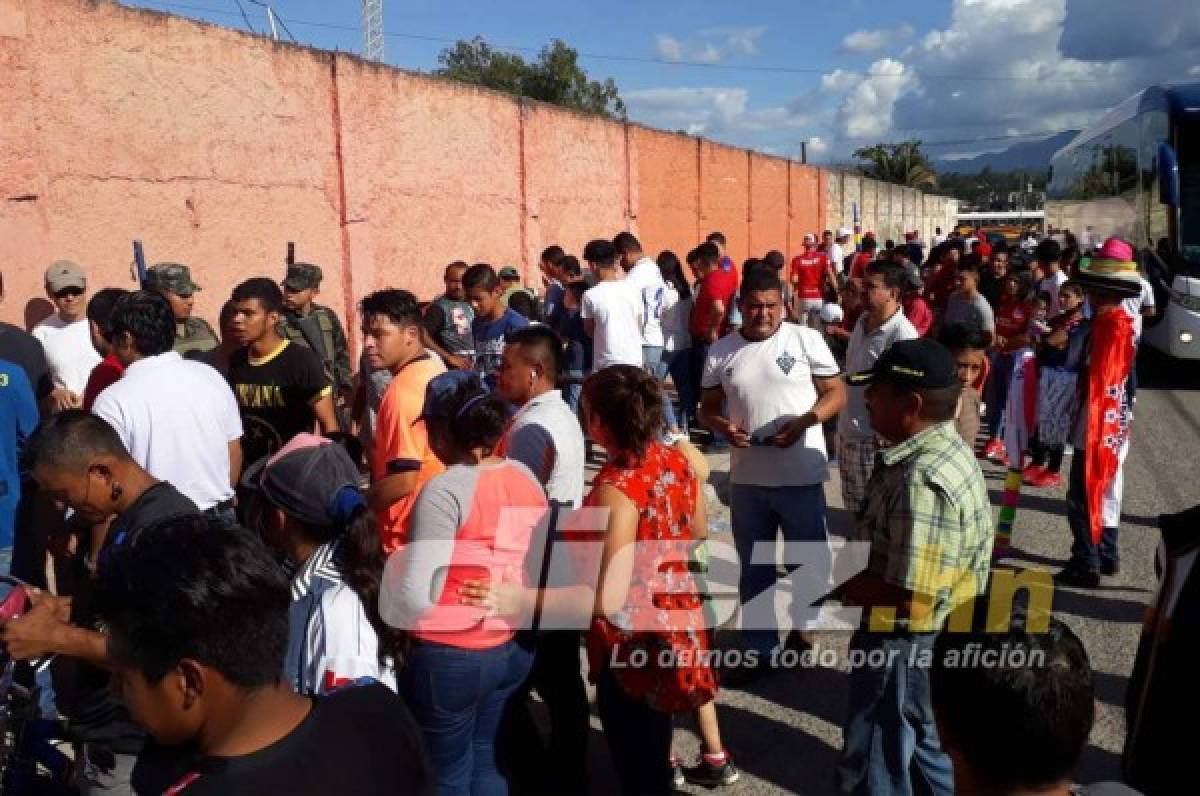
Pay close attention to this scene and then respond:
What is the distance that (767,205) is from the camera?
24.1 m

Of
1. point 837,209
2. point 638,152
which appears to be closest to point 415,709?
point 638,152

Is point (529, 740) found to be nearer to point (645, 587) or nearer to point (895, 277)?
point (645, 587)

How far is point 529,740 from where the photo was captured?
3.72m

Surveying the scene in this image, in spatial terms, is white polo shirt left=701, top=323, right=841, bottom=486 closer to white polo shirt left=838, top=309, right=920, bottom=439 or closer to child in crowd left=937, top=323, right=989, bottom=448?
white polo shirt left=838, top=309, right=920, bottom=439

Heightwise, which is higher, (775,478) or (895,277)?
(895,277)

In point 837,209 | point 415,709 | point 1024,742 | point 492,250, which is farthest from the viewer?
point 837,209

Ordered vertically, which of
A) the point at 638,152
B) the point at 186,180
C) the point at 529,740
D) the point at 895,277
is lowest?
the point at 529,740

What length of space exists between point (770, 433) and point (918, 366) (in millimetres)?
1417

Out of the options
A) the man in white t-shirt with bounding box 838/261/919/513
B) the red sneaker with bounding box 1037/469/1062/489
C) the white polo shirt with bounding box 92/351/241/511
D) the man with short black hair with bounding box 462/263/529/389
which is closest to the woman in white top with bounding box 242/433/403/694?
the white polo shirt with bounding box 92/351/241/511

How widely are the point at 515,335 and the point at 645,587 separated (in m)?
1.27

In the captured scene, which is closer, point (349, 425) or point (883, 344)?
point (883, 344)

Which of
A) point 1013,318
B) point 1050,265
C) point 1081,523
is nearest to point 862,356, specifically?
point 1081,523

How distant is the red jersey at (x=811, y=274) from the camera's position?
13.6 metres

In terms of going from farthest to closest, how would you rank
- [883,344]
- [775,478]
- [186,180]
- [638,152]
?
[638,152], [186,180], [883,344], [775,478]
